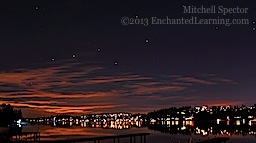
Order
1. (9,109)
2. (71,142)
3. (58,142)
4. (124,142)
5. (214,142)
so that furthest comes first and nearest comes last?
(9,109)
(124,142)
(214,142)
(71,142)
(58,142)

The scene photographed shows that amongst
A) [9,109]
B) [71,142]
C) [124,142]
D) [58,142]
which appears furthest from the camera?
[9,109]

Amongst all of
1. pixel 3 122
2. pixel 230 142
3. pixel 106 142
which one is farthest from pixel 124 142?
pixel 3 122

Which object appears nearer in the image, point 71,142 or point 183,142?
point 71,142

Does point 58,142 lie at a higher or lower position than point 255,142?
higher

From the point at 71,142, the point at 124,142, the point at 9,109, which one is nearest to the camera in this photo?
the point at 71,142

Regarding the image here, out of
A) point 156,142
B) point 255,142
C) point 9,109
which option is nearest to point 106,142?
point 156,142

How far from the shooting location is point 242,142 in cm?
6206

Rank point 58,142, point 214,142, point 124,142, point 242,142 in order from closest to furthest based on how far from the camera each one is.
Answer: point 58,142 < point 214,142 < point 124,142 < point 242,142

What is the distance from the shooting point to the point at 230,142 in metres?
60.3

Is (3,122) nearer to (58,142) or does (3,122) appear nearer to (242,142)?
(242,142)

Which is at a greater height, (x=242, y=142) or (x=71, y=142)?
(x=71, y=142)

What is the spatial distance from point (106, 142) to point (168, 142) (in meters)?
10.6

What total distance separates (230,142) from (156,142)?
12.7 metres

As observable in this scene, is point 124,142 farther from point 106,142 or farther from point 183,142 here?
point 183,142
